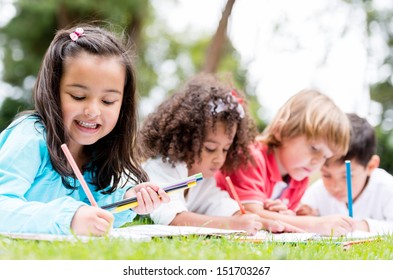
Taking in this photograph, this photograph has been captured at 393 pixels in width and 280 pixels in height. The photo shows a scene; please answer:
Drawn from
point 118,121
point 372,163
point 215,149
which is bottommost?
point 372,163

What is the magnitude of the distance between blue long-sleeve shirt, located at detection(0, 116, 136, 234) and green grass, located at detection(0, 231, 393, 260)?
0.39 feet

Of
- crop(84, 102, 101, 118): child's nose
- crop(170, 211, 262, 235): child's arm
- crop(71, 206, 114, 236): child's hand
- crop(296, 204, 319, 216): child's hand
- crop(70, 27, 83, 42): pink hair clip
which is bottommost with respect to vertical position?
crop(296, 204, 319, 216): child's hand

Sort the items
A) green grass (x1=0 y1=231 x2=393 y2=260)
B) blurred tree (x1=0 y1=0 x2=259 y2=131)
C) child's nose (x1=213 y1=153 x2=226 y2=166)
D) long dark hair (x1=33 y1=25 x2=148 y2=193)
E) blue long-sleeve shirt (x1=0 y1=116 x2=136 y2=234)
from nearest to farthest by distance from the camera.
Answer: green grass (x1=0 y1=231 x2=393 y2=260), blue long-sleeve shirt (x1=0 y1=116 x2=136 y2=234), long dark hair (x1=33 y1=25 x2=148 y2=193), child's nose (x1=213 y1=153 x2=226 y2=166), blurred tree (x1=0 y1=0 x2=259 y2=131)

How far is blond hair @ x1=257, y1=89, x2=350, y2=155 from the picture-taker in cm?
248

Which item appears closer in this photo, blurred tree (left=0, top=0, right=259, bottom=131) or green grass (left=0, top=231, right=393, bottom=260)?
green grass (left=0, top=231, right=393, bottom=260)

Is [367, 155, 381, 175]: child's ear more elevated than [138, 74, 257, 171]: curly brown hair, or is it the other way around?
[138, 74, 257, 171]: curly brown hair

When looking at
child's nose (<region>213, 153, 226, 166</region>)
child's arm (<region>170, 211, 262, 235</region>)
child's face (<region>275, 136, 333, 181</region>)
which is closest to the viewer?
child's arm (<region>170, 211, 262, 235</region>)

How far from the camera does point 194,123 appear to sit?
2.26 metres

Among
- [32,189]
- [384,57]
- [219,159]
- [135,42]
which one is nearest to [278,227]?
[219,159]

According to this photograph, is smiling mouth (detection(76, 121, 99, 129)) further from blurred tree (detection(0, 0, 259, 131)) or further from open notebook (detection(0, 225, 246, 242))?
blurred tree (detection(0, 0, 259, 131))

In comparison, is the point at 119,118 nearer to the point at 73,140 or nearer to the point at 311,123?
the point at 73,140

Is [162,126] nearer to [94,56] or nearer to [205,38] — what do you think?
[94,56]

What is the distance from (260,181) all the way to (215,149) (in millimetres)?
309

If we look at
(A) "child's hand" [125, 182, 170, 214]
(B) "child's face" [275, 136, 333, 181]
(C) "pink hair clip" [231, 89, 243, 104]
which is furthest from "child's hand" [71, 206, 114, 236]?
(B) "child's face" [275, 136, 333, 181]
